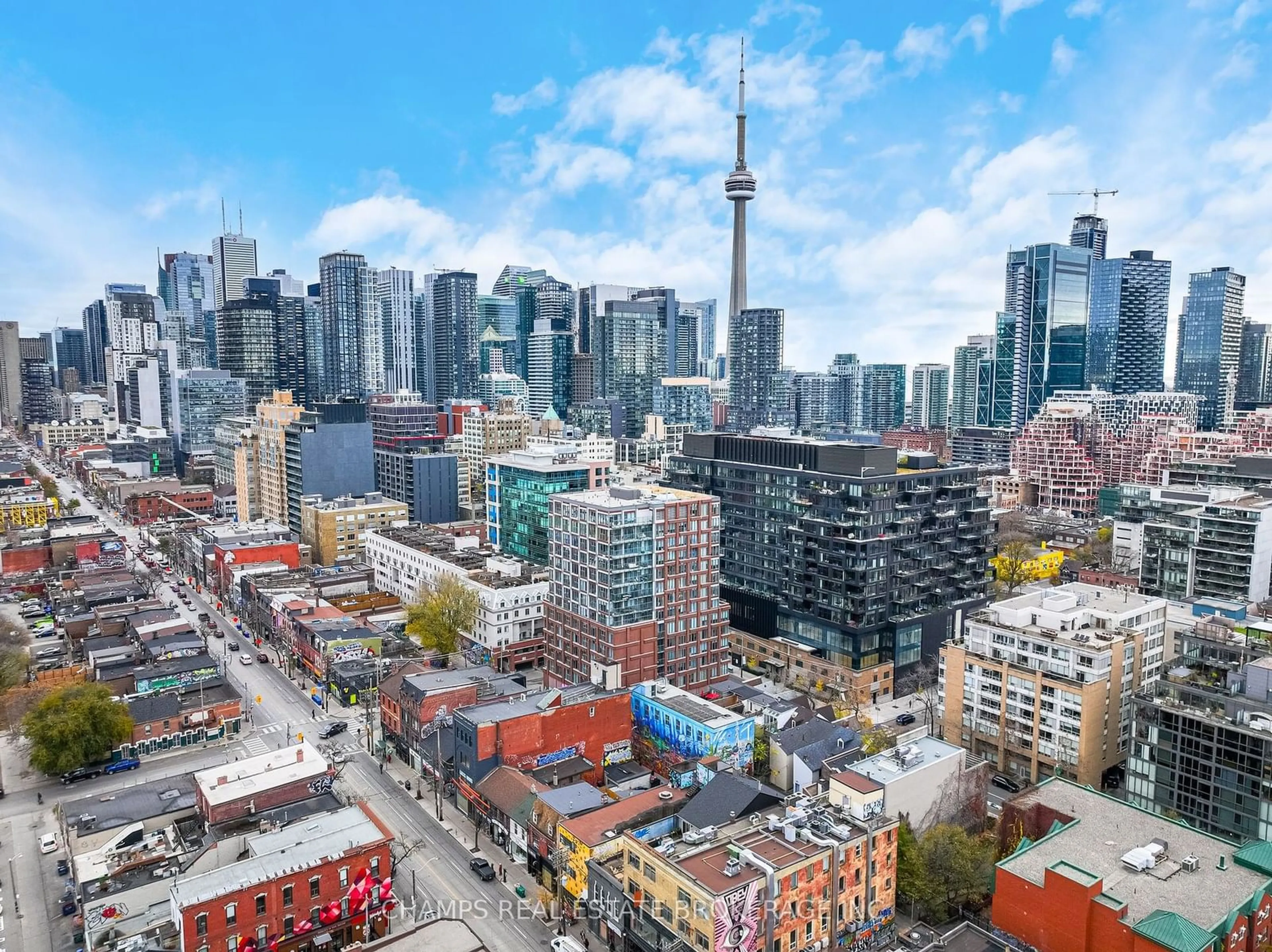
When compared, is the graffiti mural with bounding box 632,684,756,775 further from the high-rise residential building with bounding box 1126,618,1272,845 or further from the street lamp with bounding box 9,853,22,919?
the street lamp with bounding box 9,853,22,919

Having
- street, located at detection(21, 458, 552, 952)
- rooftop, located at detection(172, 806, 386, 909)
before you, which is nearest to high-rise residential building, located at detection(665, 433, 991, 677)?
street, located at detection(21, 458, 552, 952)

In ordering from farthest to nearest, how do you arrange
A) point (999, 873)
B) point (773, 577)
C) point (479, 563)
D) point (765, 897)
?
point (479, 563)
point (773, 577)
point (999, 873)
point (765, 897)

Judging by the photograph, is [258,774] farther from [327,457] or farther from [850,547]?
[327,457]

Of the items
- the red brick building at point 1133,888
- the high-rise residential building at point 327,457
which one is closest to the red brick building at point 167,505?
the high-rise residential building at point 327,457

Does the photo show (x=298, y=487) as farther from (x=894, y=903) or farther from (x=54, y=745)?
(x=894, y=903)

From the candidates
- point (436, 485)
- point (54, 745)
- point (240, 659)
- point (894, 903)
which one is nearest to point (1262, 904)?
point (894, 903)
